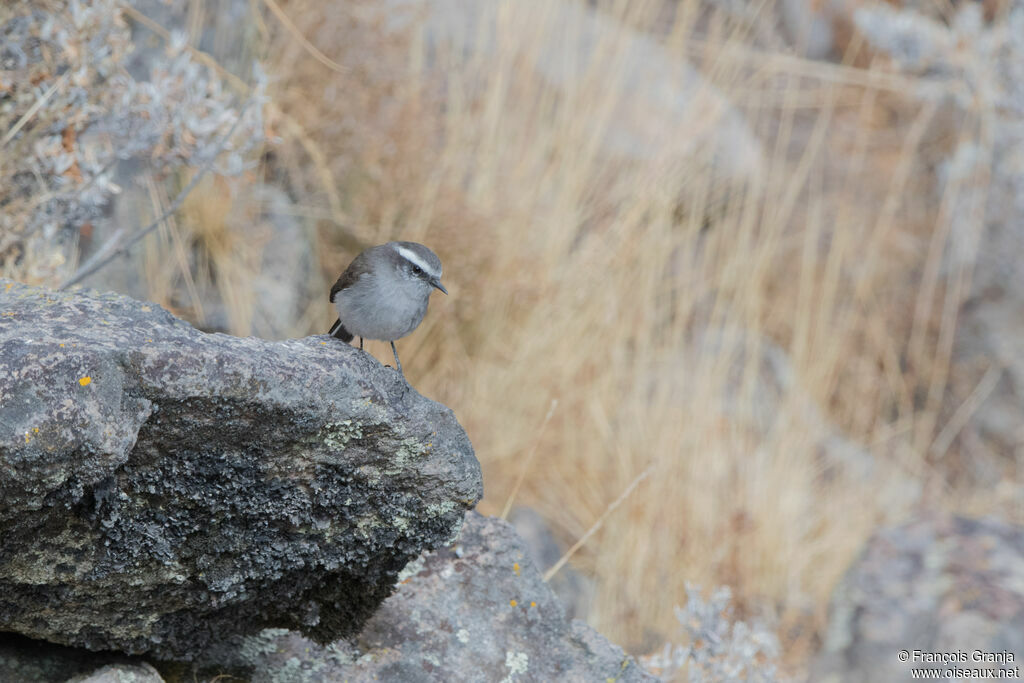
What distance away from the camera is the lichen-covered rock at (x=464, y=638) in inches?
87.7

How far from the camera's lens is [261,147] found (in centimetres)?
525

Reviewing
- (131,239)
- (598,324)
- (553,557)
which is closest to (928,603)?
(553,557)

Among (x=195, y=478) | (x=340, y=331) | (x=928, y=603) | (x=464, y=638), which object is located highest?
(x=195, y=478)

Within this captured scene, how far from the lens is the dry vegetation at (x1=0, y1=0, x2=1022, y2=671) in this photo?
5.13m

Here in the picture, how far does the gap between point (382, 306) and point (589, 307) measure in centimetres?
270

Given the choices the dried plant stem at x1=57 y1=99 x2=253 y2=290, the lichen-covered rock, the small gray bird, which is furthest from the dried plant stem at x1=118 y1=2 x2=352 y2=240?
the lichen-covered rock

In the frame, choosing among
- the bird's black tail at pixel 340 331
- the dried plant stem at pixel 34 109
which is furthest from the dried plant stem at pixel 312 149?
the bird's black tail at pixel 340 331

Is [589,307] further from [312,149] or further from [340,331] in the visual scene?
[340,331]

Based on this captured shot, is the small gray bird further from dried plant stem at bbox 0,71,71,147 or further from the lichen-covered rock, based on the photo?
dried plant stem at bbox 0,71,71,147

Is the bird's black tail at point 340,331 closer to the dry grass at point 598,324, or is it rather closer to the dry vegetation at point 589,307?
the dry vegetation at point 589,307

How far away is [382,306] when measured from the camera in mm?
2959

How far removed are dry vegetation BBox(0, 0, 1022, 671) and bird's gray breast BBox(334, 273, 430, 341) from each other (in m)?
1.61

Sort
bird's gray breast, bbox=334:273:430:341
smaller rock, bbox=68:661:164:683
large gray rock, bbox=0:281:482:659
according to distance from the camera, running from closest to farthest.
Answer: large gray rock, bbox=0:281:482:659 → smaller rock, bbox=68:661:164:683 → bird's gray breast, bbox=334:273:430:341

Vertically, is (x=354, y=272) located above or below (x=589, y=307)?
above
